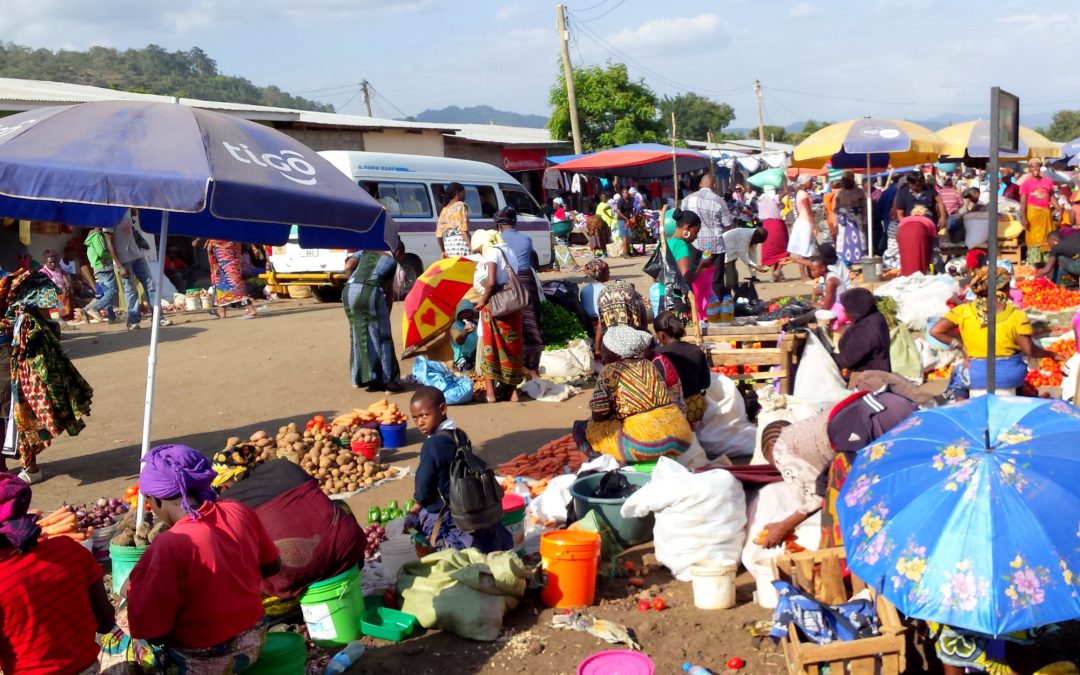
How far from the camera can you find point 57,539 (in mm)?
3566

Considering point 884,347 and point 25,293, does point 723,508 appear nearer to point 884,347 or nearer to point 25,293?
point 884,347

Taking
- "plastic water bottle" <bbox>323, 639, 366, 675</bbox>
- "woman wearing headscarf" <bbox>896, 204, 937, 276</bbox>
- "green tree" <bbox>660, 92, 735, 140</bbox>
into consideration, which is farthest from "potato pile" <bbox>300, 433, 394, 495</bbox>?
"green tree" <bbox>660, 92, 735, 140</bbox>

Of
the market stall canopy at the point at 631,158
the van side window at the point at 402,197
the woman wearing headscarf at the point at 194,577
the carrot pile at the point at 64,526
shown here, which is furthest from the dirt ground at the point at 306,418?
the market stall canopy at the point at 631,158

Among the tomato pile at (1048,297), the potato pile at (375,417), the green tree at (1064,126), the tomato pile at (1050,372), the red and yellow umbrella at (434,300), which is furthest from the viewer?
the green tree at (1064,126)

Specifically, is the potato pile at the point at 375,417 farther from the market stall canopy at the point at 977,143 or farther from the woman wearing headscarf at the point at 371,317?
the market stall canopy at the point at 977,143

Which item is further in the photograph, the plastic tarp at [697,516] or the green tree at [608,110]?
the green tree at [608,110]

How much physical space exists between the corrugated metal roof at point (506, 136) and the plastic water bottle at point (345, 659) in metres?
23.4

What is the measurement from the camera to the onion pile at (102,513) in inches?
250

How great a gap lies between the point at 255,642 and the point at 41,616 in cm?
81

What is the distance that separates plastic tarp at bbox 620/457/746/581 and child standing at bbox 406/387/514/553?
896 mm

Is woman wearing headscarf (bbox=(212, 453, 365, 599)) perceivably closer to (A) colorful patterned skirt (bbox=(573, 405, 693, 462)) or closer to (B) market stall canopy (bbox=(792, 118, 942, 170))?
(A) colorful patterned skirt (bbox=(573, 405, 693, 462))

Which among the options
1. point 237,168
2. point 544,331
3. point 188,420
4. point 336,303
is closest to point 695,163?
point 336,303

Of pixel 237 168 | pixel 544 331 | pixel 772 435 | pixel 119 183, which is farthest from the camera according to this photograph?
pixel 544 331

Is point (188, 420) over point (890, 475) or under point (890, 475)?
under
